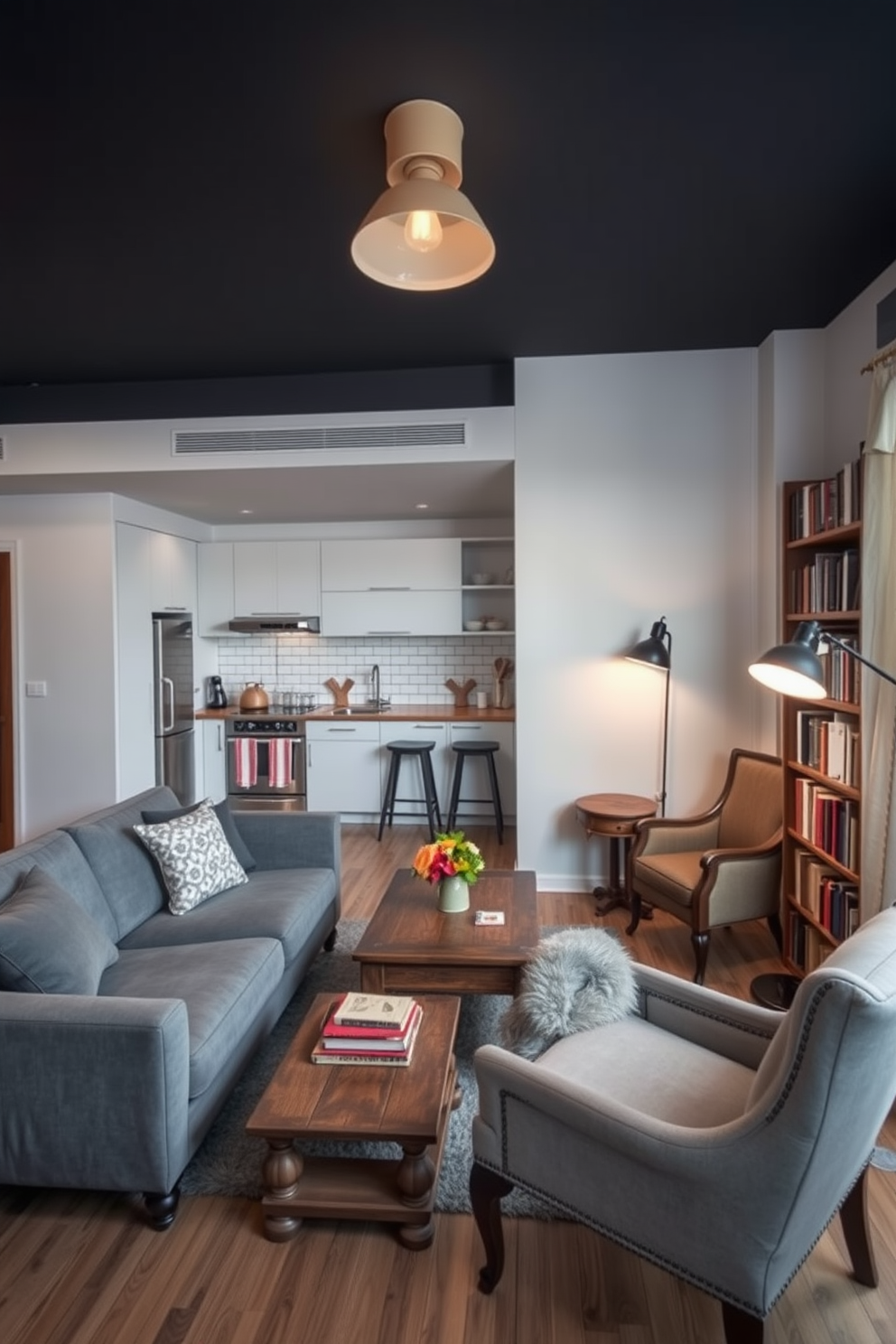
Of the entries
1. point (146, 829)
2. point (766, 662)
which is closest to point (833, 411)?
point (766, 662)

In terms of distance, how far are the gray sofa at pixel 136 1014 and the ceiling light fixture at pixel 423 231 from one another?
1.95m

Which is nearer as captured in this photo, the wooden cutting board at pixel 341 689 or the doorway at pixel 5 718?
the doorway at pixel 5 718

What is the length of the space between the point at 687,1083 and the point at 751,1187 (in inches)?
15.3

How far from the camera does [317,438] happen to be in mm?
3893

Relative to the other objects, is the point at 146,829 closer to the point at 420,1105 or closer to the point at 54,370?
the point at 420,1105

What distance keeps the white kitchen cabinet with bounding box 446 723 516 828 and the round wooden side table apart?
1452mm

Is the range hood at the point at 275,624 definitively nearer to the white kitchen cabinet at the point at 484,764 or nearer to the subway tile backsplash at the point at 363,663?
the subway tile backsplash at the point at 363,663

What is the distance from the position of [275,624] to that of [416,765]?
62.8 inches

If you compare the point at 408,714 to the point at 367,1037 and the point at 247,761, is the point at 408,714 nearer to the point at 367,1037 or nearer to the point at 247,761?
the point at 247,761

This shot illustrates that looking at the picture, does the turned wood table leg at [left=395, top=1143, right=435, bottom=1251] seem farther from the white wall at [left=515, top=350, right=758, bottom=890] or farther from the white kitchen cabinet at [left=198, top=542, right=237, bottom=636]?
the white kitchen cabinet at [left=198, top=542, right=237, bottom=636]

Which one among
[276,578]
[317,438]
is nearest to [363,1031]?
[317,438]

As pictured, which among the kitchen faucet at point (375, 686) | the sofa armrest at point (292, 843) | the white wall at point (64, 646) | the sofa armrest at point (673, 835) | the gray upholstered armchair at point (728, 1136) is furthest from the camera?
the kitchen faucet at point (375, 686)

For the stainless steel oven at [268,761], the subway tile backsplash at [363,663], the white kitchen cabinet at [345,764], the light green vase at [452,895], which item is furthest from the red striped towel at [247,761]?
the light green vase at [452,895]

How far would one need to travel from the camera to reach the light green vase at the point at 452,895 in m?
2.60
